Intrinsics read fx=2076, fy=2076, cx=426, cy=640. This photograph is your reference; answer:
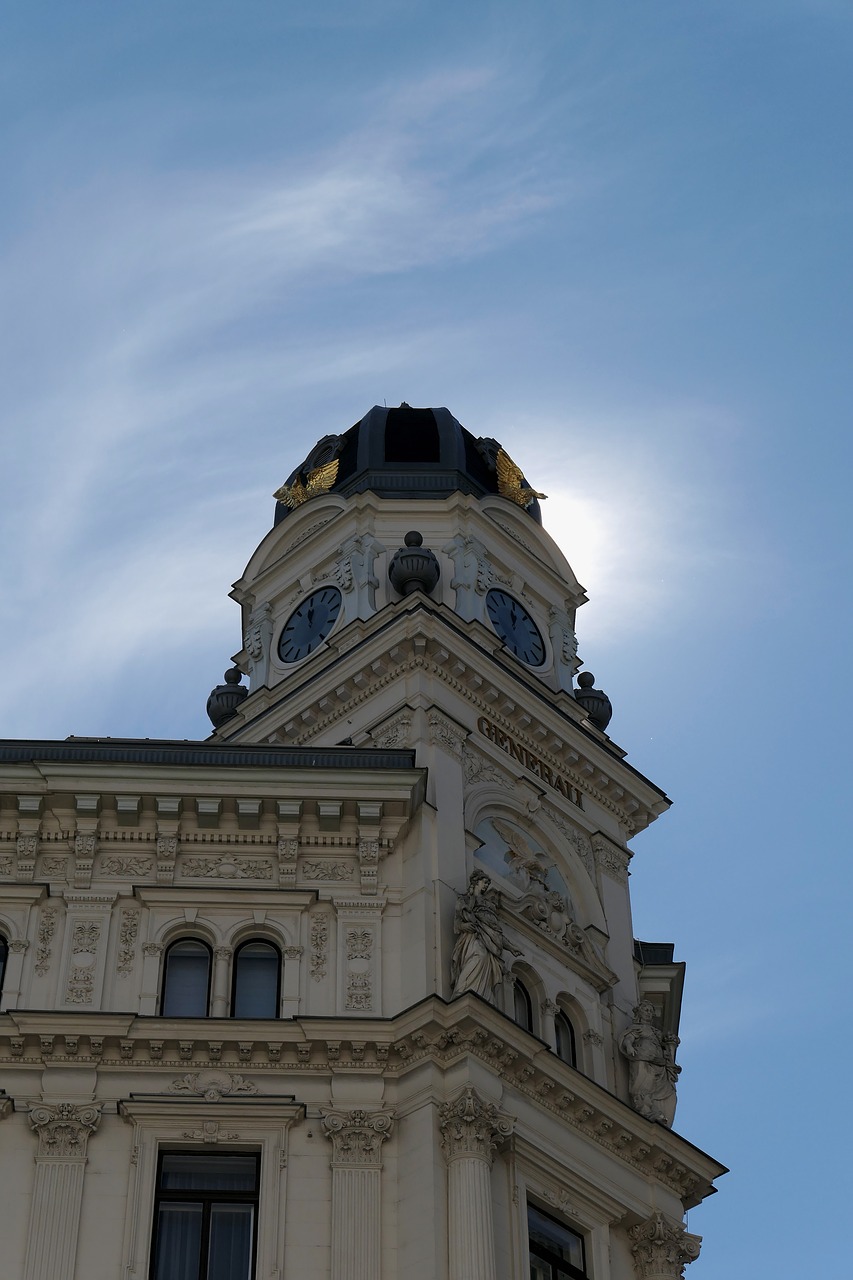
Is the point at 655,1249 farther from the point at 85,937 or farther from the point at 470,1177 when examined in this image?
the point at 85,937

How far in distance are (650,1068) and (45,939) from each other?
481 inches

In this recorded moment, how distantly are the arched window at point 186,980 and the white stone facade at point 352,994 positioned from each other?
26 centimetres

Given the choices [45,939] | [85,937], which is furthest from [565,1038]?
[45,939]

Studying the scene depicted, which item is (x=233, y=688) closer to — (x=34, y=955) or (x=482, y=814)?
(x=482, y=814)

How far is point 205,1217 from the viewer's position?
34.8 meters

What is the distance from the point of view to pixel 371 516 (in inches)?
2064

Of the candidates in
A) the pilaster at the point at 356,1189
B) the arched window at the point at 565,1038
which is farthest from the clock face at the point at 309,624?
the pilaster at the point at 356,1189

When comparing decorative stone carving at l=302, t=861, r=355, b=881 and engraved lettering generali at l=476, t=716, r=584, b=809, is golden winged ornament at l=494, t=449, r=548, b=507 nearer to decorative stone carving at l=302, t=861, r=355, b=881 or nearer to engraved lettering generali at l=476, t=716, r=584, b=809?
engraved lettering generali at l=476, t=716, r=584, b=809

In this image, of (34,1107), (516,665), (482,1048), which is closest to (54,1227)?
(34,1107)

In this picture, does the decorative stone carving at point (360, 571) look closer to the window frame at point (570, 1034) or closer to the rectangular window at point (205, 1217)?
the window frame at point (570, 1034)

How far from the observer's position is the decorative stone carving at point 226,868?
129 feet

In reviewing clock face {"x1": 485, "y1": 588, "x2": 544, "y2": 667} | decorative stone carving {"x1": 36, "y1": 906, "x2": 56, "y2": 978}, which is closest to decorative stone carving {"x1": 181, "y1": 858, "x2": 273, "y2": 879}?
decorative stone carving {"x1": 36, "y1": 906, "x2": 56, "y2": 978}

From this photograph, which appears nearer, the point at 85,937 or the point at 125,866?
the point at 85,937

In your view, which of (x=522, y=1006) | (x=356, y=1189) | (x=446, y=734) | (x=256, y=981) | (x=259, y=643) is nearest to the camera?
(x=356, y=1189)
